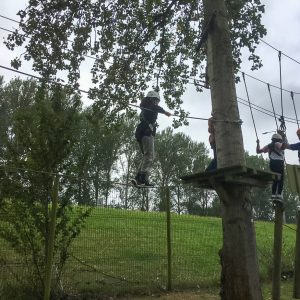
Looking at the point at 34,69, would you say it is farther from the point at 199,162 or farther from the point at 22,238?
the point at 199,162

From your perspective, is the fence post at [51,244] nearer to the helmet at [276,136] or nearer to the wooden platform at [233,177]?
the wooden platform at [233,177]

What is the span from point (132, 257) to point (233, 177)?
3.20 metres

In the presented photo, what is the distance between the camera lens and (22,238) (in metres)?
8.23

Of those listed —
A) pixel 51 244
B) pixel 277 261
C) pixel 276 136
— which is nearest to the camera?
pixel 51 244

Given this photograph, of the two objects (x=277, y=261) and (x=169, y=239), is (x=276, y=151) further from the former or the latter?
(x=169, y=239)

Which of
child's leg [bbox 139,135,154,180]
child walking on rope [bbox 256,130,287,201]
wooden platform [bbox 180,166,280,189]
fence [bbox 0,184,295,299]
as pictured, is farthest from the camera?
child walking on rope [bbox 256,130,287,201]

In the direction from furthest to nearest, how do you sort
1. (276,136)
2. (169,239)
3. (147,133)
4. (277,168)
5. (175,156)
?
(175,156) < (276,136) < (277,168) < (169,239) < (147,133)

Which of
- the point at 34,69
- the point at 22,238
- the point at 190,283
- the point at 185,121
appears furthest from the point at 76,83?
the point at 190,283

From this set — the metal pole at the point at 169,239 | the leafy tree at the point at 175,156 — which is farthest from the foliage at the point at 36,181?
the leafy tree at the point at 175,156

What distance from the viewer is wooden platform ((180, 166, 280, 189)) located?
7.81m

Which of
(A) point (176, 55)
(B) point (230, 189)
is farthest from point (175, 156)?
(B) point (230, 189)

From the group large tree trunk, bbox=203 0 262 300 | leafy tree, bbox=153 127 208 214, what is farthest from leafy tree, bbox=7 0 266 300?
leafy tree, bbox=153 127 208 214

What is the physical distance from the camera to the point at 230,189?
8336 mm

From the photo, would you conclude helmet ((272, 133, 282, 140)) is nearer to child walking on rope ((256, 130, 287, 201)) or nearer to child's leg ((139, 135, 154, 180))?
child walking on rope ((256, 130, 287, 201))
